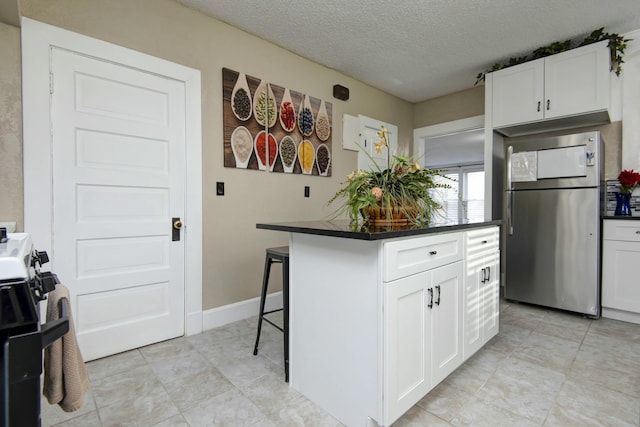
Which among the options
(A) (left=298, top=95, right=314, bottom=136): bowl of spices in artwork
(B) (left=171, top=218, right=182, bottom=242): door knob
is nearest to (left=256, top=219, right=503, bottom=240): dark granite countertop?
(B) (left=171, top=218, right=182, bottom=242): door knob

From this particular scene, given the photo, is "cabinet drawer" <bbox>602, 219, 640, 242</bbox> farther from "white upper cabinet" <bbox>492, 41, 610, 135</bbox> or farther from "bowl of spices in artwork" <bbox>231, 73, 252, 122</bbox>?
"bowl of spices in artwork" <bbox>231, 73, 252, 122</bbox>

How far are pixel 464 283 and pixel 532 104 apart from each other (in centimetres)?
239

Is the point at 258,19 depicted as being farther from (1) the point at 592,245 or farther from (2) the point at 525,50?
(1) the point at 592,245

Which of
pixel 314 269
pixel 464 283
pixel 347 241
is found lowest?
pixel 464 283

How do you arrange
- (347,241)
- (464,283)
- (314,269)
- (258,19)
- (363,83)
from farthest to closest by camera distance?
(363,83), (258,19), (464,283), (314,269), (347,241)

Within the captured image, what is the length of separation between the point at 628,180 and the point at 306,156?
9.64 feet

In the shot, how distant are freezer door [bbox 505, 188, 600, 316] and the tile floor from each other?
0.51 metres

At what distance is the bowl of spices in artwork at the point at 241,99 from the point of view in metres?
2.78

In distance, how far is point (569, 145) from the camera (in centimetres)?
293

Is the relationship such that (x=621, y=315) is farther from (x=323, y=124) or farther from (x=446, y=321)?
(x=323, y=124)

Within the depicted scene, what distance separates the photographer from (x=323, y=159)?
11.6 ft

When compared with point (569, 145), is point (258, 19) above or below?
above

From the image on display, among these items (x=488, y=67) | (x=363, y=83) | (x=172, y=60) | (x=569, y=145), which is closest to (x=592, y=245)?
(x=569, y=145)

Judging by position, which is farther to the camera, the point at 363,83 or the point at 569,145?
the point at 363,83
